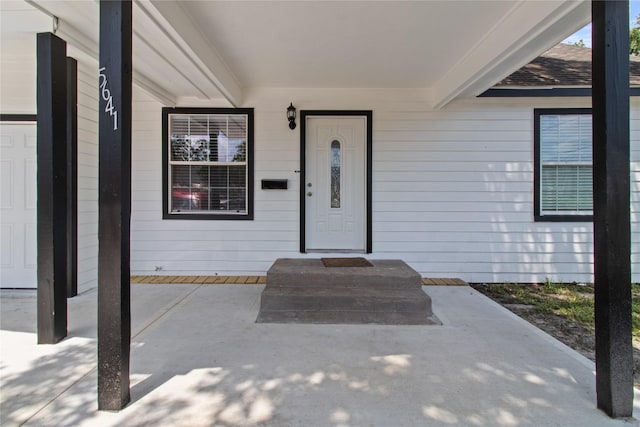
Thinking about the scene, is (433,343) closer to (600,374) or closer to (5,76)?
(600,374)

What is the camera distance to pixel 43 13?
253 cm

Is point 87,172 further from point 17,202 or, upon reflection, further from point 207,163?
point 207,163

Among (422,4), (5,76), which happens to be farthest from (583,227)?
(5,76)

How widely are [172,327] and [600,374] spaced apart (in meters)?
2.98

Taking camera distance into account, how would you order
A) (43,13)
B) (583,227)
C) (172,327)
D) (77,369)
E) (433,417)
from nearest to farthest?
(433,417)
(77,369)
(43,13)
(172,327)
(583,227)

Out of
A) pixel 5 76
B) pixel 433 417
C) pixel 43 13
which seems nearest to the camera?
pixel 433 417

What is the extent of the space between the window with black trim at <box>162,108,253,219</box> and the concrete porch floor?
1743mm

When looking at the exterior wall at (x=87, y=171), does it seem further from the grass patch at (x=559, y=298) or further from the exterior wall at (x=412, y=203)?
the grass patch at (x=559, y=298)

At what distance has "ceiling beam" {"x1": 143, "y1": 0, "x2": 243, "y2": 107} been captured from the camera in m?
2.30

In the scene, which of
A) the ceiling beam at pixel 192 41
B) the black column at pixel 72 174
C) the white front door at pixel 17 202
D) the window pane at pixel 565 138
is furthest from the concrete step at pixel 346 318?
the window pane at pixel 565 138

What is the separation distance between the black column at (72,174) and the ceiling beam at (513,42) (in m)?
4.09

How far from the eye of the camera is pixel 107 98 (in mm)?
1701

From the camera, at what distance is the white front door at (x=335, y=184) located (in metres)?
4.54

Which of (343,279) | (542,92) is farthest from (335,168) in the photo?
(542,92)
